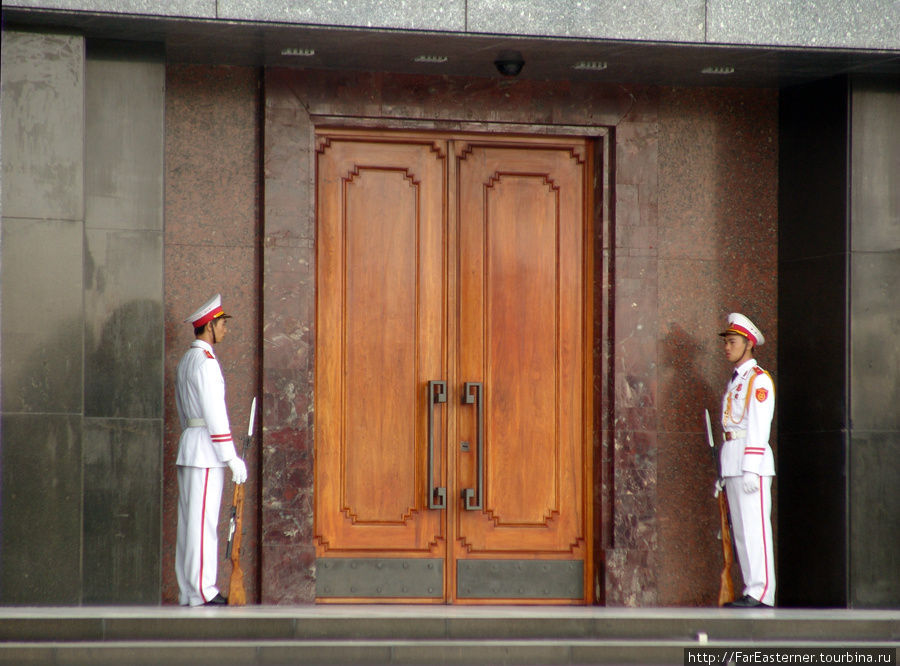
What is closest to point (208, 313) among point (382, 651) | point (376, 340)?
point (376, 340)

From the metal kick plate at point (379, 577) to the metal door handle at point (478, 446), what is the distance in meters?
0.46

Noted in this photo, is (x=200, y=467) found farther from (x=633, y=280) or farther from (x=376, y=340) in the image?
(x=633, y=280)

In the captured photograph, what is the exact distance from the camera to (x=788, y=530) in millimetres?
10289

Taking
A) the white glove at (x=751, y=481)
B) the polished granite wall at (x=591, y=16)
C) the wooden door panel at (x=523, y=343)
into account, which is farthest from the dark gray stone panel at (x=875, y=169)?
the wooden door panel at (x=523, y=343)

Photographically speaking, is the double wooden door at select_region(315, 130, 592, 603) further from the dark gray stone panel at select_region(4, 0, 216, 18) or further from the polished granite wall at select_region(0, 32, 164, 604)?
the dark gray stone panel at select_region(4, 0, 216, 18)

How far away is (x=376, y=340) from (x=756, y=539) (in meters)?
2.93

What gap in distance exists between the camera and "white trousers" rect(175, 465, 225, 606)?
8969 mm

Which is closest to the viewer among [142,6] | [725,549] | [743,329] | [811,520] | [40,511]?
[142,6]

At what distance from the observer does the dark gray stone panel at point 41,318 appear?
28.9 ft

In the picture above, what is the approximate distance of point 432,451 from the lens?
993cm

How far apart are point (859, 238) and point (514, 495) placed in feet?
9.77

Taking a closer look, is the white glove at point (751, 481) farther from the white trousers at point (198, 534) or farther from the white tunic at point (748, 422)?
the white trousers at point (198, 534)

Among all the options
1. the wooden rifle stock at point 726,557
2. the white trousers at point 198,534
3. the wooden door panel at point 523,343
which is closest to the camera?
the white trousers at point 198,534

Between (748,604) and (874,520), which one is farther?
(874,520)
